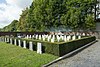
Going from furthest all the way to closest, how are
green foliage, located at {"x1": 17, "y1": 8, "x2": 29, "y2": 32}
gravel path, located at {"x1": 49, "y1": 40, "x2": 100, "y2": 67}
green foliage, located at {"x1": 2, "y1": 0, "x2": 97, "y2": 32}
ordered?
green foliage, located at {"x1": 17, "y1": 8, "x2": 29, "y2": 32}, green foliage, located at {"x1": 2, "y1": 0, "x2": 97, "y2": 32}, gravel path, located at {"x1": 49, "y1": 40, "x2": 100, "y2": 67}

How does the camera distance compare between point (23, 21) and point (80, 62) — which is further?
point (23, 21)

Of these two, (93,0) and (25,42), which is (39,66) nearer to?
(25,42)

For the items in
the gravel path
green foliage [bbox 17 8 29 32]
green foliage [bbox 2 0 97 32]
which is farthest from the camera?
green foliage [bbox 17 8 29 32]

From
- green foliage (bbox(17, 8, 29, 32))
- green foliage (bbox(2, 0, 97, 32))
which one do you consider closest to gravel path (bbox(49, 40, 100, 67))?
green foliage (bbox(2, 0, 97, 32))

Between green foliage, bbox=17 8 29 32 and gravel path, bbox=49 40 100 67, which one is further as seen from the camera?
green foliage, bbox=17 8 29 32

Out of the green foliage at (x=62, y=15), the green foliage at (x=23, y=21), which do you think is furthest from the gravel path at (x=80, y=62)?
the green foliage at (x=23, y=21)

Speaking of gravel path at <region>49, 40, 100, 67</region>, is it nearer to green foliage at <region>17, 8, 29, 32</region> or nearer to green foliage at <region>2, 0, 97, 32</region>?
green foliage at <region>2, 0, 97, 32</region>

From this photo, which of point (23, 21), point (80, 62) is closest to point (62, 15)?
point (23, 21)

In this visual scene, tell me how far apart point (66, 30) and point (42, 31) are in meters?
6.17

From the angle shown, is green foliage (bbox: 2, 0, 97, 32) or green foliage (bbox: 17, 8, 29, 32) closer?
green foliage (bbox: 2, 0, 97, 32)

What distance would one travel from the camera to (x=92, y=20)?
34.7m

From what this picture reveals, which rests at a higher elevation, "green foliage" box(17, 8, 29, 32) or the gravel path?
"green foliage" box(17, 8, 29, 32)

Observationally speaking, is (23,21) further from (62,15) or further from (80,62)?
(80,62)

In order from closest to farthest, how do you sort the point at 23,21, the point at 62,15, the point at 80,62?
1. the point at 80,62
2. the point at 62,15
3. the point at 23,21
